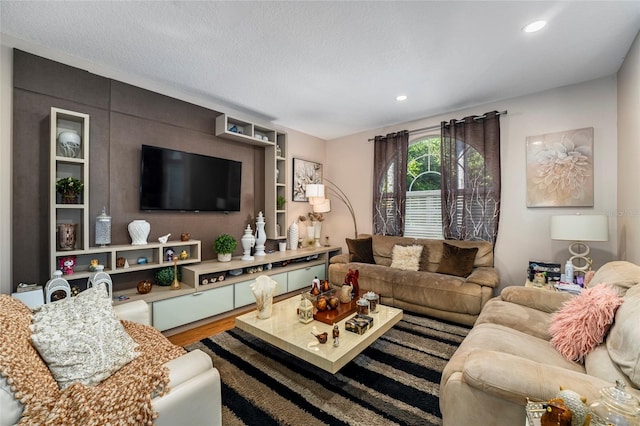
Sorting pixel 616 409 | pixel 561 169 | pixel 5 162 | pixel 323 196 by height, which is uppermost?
pixel 561 169

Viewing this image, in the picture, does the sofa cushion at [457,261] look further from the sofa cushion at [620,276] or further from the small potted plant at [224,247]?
the small potted plant at [224,247]

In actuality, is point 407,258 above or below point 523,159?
below

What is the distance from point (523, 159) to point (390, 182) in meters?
1.66

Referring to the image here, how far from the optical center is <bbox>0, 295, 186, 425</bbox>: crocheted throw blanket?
869mm

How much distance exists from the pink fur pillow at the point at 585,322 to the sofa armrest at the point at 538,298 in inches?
19.9

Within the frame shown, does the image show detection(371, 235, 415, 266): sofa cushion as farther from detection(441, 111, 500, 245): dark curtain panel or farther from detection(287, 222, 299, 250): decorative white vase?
detection(287, 222, 299, 250): decorative white vase

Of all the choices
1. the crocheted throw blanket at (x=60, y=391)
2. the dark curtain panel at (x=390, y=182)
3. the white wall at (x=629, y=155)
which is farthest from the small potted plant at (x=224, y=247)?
the white wall at (x=629, y=155)

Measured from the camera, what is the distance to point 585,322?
138 centimetres

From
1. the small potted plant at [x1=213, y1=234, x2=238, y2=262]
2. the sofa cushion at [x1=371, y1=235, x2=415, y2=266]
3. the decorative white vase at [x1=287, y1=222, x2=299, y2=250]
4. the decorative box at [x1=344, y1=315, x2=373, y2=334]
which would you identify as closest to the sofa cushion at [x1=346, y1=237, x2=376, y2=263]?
the sofa cushion at [x1=371, y1=235, x2=415, y2=266]

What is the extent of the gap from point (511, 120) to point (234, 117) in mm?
3443

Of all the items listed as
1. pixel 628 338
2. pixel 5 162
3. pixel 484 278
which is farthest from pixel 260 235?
pixel 628 338

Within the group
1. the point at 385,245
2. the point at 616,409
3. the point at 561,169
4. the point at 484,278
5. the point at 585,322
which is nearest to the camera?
the point at 616,409

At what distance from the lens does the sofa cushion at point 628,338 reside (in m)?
1.00

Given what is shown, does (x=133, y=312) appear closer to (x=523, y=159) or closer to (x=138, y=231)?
(x=138, y=231)
